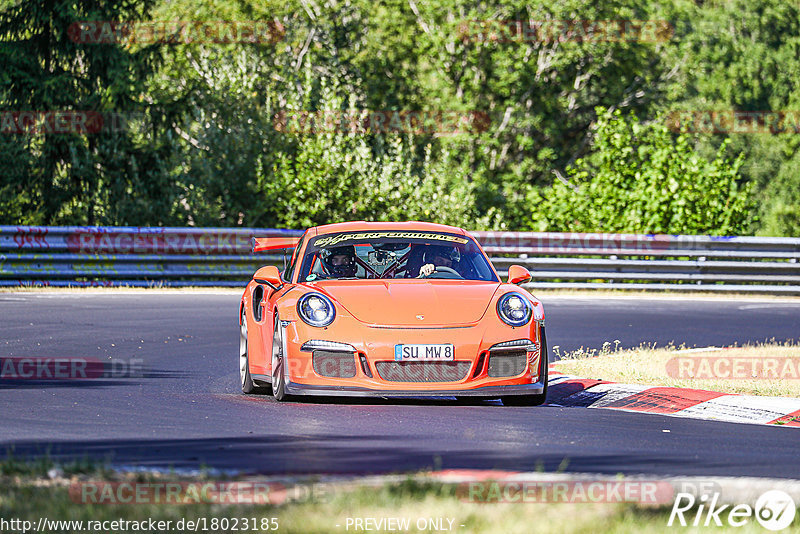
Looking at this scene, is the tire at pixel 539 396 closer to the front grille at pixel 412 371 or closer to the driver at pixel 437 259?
the front grille at pixel 412 371

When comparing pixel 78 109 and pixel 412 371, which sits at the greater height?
pixel 78 109

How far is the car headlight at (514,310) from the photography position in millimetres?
9195

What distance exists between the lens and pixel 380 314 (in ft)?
29.7

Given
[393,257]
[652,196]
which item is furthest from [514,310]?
[652,196]

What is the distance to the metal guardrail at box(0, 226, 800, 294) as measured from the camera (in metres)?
22.2

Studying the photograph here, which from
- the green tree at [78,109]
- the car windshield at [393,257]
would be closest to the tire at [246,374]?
the car windshield at [393,257]

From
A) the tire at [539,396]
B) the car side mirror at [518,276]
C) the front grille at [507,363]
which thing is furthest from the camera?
the car side mirror at [518,276]

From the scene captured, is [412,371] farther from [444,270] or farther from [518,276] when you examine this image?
[444,270]

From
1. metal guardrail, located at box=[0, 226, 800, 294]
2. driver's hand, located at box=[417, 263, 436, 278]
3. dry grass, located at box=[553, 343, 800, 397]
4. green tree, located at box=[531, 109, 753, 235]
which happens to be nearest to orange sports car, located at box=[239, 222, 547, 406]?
driver's hand, located at box=[417, 263, 436, 278]

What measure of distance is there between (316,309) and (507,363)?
138 centimetres

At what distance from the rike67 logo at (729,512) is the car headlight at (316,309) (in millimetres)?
3984

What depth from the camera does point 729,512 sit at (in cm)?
525

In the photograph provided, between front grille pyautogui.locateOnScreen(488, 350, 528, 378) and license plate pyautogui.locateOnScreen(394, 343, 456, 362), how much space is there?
0.31 m

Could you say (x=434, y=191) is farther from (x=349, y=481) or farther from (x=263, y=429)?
(x=349, y=481)
